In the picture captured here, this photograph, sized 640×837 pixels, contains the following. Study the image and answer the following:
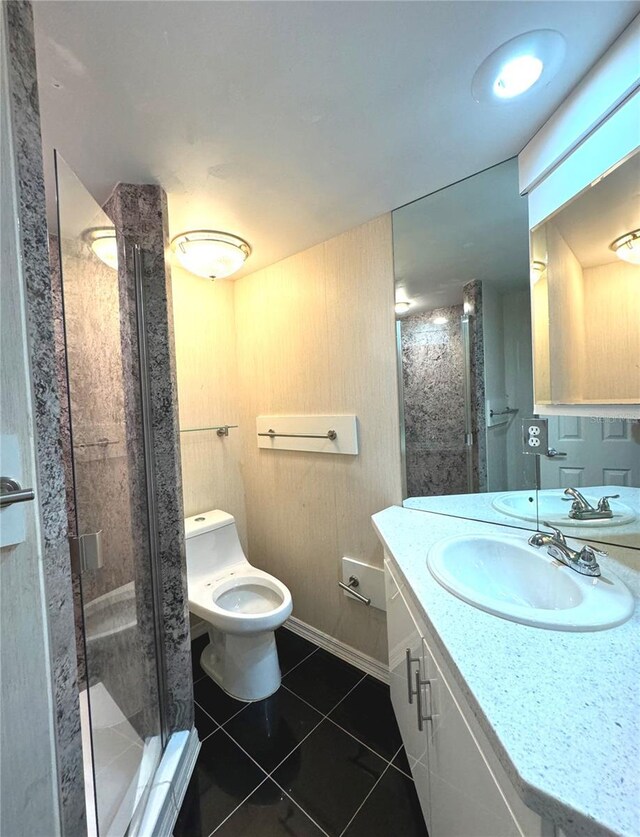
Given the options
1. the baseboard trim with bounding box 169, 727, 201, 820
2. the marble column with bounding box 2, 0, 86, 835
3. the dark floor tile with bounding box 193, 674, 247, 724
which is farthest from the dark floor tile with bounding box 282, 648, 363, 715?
the marble column with bounding box 2, 0, 86, 835

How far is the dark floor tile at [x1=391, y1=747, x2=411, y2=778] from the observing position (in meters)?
1.18

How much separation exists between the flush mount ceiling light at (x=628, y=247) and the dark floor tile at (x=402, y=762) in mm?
1813

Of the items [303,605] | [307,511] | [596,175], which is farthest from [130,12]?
[303,605]

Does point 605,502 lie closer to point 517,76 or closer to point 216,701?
point 517,76

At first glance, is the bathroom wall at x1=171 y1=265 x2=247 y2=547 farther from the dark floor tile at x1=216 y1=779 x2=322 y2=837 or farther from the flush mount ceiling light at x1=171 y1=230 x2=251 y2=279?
the dark floor tile at x1=216 y1=779 x2=322 y2=837

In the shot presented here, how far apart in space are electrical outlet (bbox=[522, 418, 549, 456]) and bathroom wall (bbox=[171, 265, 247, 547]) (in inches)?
64.3

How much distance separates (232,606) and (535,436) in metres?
1.61

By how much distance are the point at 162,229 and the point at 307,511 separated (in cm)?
150

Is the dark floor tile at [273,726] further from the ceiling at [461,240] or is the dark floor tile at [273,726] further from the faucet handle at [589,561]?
the ceiling at [461,240]

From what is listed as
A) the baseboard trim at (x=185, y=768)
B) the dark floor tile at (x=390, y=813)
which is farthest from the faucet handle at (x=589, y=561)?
the baseboard trim at (x=185, y=768)

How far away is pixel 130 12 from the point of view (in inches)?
26.2

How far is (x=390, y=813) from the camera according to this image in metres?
1.05

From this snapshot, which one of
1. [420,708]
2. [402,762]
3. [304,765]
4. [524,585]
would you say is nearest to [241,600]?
[304,765]

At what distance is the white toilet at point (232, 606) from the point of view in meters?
1.40
